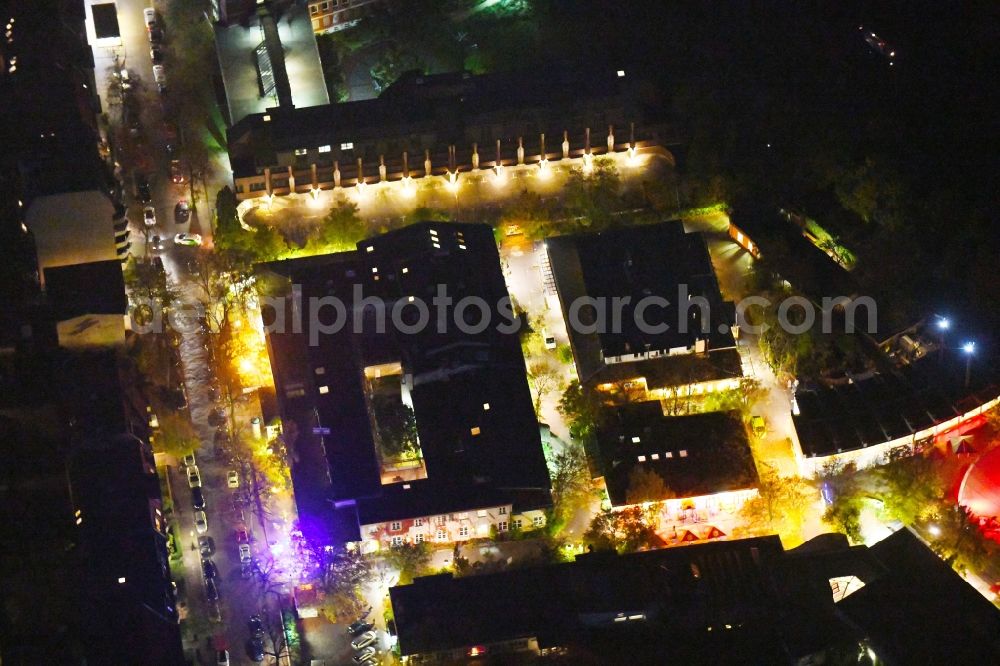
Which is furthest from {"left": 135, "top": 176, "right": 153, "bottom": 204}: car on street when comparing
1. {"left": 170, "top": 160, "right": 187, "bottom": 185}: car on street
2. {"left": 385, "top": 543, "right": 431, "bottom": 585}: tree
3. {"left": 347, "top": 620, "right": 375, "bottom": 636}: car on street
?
{"left": 347, "top": 620, "right": 375, "bottom": 636}: car on street

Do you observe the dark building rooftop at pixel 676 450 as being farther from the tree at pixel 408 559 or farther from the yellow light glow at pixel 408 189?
the yellow light glow at pixel 408 189

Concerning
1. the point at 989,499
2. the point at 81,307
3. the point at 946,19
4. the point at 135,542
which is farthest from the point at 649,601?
the point at 946,19

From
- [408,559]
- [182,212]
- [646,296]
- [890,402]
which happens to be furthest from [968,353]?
[182,212]

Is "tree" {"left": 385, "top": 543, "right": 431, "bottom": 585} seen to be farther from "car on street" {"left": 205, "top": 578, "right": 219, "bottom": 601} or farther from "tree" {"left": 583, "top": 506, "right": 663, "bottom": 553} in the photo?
"car on street" {"left": 205, "top": 578, "right": 219, "bottom": 601}

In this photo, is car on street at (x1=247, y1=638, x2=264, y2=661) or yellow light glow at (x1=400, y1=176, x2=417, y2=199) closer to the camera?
car on street at (x1=247, y1=638, x2=264, y2=661)

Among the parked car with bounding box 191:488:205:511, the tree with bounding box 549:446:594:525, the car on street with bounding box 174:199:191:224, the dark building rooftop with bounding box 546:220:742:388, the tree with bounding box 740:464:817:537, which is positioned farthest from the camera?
the car on street with bounding box 174:199:191:224

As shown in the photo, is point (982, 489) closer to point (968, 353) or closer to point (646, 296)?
point (968, 353)
